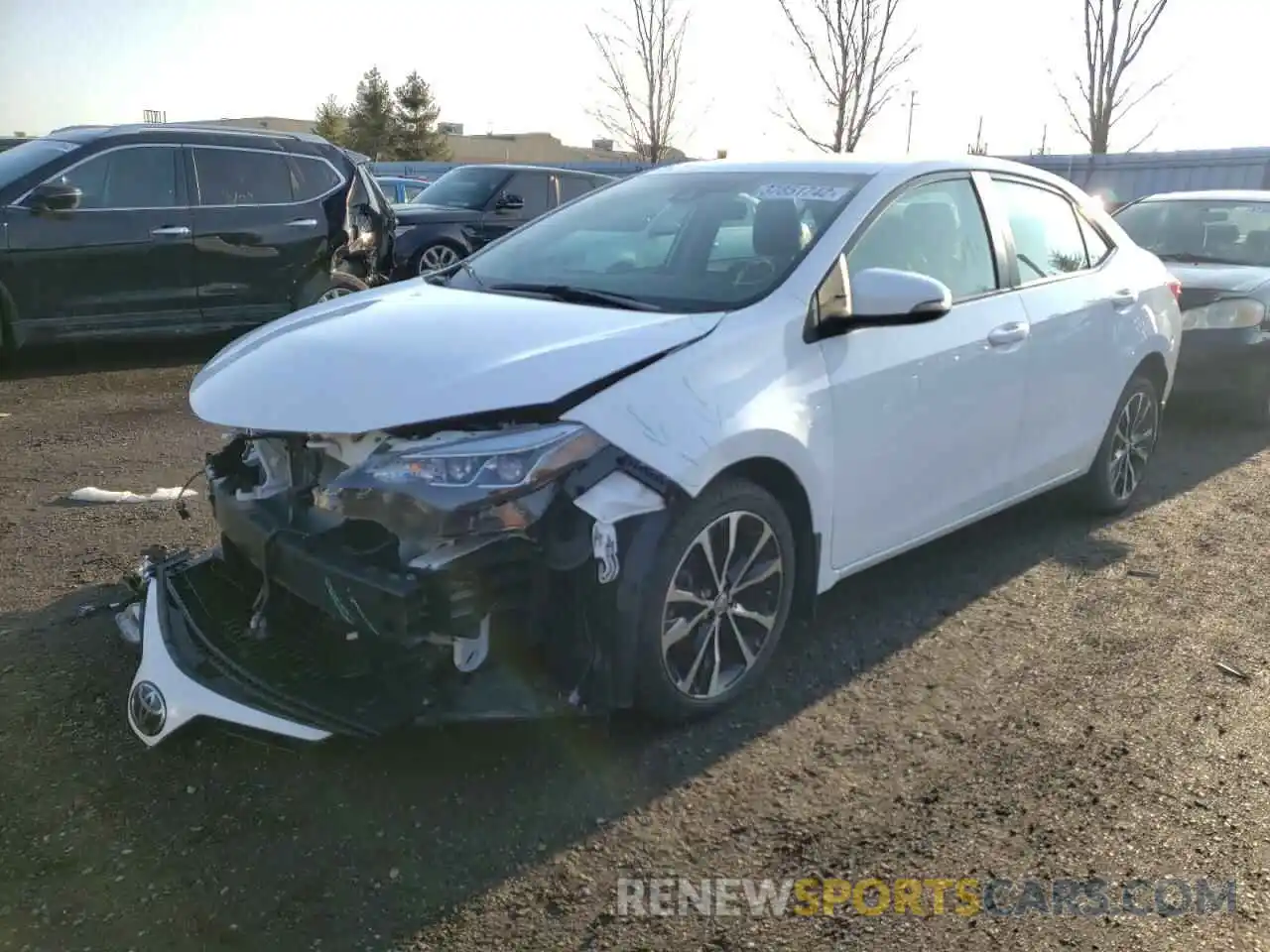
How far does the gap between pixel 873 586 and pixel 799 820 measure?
1.76 meters

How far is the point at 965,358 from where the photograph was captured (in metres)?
4.01

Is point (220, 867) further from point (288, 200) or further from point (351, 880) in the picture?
point (288, 200)

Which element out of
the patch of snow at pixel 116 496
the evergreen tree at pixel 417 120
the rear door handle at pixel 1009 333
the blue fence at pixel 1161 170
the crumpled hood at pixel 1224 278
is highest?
the evergreen tree at pixel 417 120

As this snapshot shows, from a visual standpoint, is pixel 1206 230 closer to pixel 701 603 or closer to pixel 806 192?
pixel 806 192

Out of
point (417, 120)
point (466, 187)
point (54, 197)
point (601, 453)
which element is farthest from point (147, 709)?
point (417, 120)

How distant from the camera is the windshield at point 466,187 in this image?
12.5 m

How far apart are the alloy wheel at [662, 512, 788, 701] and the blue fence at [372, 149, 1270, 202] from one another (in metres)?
14.4

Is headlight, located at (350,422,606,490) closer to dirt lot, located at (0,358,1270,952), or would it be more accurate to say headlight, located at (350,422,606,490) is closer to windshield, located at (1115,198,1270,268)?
dirt lot, located at (0,358,1270,952)

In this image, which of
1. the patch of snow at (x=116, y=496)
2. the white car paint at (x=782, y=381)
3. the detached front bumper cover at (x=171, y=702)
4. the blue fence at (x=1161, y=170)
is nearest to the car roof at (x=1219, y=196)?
the white car paint at (x=782, y=381)

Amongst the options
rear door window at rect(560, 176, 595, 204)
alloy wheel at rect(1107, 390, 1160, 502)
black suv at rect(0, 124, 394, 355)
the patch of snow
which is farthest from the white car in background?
rear door window at rect(560, 176, 595, 204)

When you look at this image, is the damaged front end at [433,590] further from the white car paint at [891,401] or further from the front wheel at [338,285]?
the front wheel at [338,285]

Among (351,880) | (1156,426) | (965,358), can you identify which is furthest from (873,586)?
(351,880)

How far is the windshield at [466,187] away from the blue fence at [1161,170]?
4.06 m

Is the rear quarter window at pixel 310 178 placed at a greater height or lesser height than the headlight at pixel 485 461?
greater
